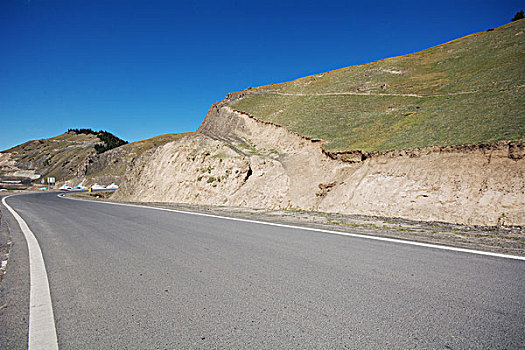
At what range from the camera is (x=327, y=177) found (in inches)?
672

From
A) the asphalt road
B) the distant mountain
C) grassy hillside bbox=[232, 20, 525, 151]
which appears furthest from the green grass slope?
the asphalt road

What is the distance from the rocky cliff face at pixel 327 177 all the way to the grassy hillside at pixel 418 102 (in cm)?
108

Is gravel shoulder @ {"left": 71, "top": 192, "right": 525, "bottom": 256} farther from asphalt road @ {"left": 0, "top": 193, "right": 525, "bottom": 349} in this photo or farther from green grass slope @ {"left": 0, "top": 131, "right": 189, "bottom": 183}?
green grass slope @ {"left": 0, "top": 131, "right": 189, "bottom": 183}

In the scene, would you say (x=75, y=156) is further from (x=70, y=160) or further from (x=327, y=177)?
(x=327, y=177)

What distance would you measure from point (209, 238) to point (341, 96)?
1210 inches

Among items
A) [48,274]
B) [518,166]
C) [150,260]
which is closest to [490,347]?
[150,260]

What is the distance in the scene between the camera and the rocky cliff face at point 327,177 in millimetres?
10094

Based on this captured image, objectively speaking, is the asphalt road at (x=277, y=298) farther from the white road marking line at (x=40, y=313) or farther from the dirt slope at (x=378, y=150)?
the dirt slope at (x=378, y=150)

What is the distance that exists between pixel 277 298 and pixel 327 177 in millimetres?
14183

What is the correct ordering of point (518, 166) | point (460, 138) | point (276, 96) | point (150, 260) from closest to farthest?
point (150, 260), point (518, 166), point (460, 138), point (276, 96)

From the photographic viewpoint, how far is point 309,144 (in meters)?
21.7

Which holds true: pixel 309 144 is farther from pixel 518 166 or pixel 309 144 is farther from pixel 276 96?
pixel 276 96

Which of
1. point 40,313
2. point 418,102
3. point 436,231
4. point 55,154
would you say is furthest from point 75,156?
point 436,231

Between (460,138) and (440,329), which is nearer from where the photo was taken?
(440,329)
